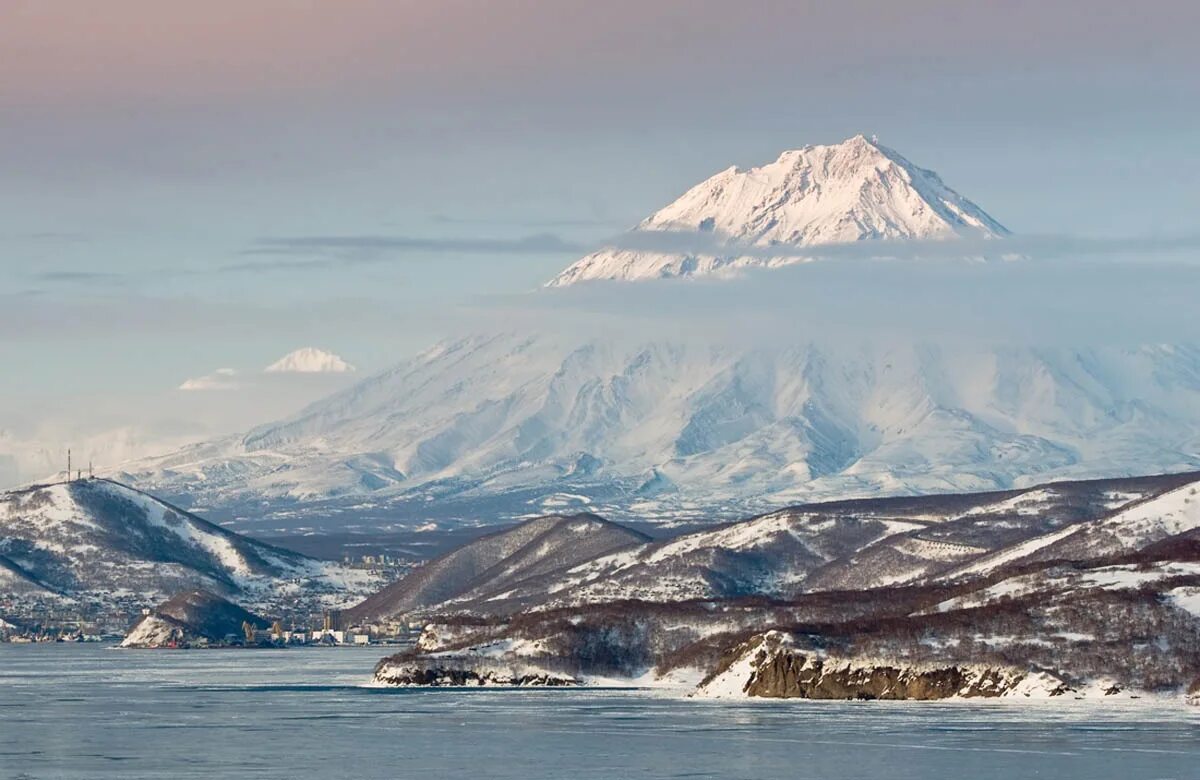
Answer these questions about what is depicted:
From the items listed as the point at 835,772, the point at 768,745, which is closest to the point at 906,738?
the point at 768,745

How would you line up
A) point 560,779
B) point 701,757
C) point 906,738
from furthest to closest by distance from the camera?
point 906,738 → point 701,757 → point 560,779

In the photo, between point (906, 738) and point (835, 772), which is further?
point (906, 738)

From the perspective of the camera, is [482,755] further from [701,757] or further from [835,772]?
[835,772]

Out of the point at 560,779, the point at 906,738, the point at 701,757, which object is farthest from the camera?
the point at 906,738

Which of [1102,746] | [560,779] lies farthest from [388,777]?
[1102,746]

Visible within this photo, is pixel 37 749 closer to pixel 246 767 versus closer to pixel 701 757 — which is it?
pixel 246 767

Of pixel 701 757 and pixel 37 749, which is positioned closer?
pixel 701 757

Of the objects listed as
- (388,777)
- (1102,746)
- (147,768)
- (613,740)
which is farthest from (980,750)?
(147,768)
